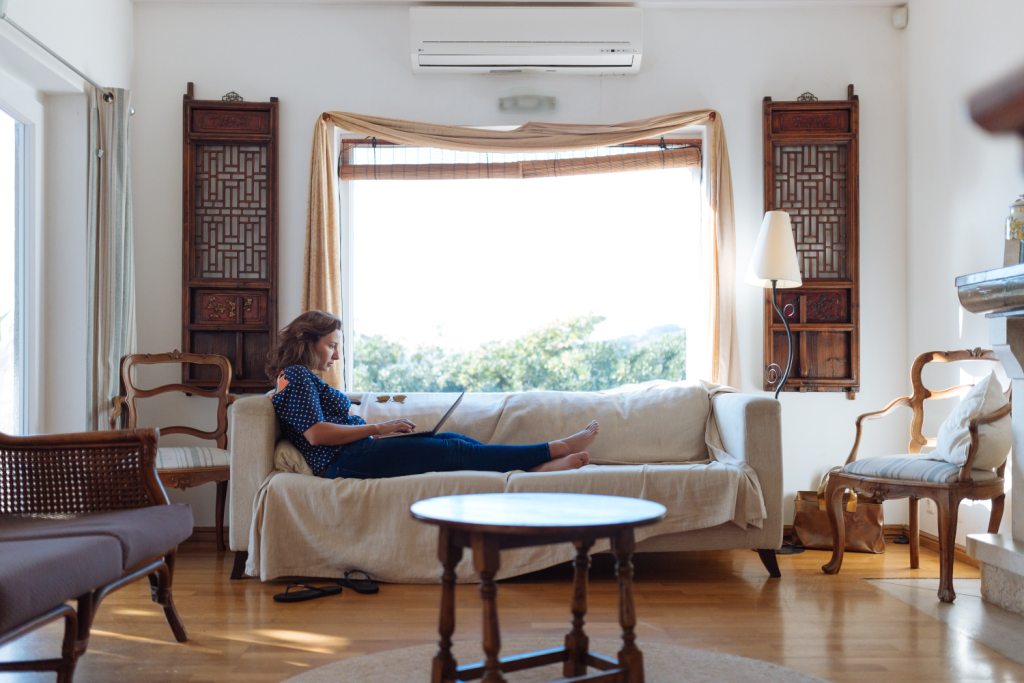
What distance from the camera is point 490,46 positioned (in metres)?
4.71

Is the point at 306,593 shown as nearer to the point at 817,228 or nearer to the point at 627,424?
the point at 627,424

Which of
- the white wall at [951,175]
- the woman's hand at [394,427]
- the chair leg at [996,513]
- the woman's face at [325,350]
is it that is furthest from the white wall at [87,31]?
the chair leg at [996,513]

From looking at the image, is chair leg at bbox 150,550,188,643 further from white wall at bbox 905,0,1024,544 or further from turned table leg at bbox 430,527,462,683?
white wall at bbox 905,0,1024,544

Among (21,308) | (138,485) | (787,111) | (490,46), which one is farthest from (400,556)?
(787,111)

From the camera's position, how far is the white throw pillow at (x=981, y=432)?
3514mm

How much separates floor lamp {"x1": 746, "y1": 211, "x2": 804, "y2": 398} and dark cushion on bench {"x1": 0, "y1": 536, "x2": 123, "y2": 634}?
3.12m

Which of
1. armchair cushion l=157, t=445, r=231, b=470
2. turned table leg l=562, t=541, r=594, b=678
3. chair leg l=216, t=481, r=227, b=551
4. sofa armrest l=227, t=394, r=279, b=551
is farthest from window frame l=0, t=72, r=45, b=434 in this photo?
turned table leg l=562, t=541, r=594, b=678

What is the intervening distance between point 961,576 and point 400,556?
2.24 meters

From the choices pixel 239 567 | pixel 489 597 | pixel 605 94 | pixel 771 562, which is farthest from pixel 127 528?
pixel 605 94

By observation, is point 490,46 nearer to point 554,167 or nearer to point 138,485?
point 554,167

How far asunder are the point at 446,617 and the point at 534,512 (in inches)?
12.5

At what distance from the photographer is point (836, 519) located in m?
3.96

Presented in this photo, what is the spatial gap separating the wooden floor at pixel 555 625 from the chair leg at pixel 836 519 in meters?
0.06

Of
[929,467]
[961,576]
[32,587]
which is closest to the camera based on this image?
[32,587]
